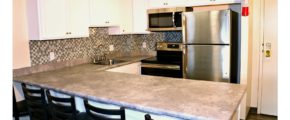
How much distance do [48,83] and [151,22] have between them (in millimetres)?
2089

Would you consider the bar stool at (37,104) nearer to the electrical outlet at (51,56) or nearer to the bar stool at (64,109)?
the bar stool at (64,109)

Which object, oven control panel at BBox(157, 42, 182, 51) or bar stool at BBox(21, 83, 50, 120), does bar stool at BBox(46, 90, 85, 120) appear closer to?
bar stool at BBox(21, 83, 50, 120)

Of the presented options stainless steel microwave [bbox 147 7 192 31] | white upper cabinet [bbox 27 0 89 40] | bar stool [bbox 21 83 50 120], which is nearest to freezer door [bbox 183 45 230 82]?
stainless steel microwave [bbox 147 7 192 31]

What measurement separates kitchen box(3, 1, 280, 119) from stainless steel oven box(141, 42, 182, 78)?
0.74ft

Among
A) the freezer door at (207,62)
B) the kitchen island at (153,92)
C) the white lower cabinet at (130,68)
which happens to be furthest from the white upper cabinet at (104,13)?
the freezer door at (207,62)

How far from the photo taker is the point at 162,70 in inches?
148

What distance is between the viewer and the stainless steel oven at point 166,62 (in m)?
3.66

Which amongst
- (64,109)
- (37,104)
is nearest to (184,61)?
(64,109)

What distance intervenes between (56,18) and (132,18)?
1.57 metres

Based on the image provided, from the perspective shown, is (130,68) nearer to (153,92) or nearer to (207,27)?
(207,27)

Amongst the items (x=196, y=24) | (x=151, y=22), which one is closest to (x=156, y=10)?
(x=151, y=22)

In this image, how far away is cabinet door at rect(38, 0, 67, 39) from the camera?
2.64 m

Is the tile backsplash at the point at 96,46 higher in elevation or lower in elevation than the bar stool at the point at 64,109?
higher

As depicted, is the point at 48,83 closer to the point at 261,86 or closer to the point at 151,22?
the point at 151,22
